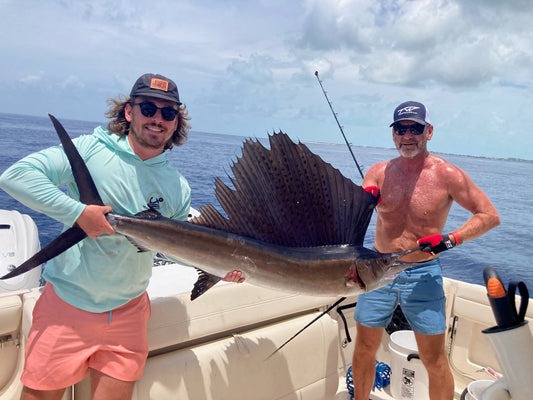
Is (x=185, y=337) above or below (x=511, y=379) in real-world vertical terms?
below

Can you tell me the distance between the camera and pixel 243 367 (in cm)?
210

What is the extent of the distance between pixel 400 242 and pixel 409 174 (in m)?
0.39

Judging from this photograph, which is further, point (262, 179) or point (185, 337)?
point (185, 337)

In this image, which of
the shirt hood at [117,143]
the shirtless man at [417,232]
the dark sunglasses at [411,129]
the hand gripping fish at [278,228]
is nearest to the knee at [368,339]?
the shirtless man at [417,232]

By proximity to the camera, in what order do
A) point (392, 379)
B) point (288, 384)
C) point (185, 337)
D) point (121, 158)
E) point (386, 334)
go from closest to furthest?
point (121, 158) → point (185, 337) → point (288, 384) → point (392, 379) → point (386, 334)

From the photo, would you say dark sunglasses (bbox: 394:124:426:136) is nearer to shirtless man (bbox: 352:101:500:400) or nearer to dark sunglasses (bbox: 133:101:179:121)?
shirtless man (bbox: 352:101:500:400)

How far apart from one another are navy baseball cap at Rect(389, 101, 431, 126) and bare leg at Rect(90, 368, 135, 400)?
184cm

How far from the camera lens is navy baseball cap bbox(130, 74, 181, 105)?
1.55 meters

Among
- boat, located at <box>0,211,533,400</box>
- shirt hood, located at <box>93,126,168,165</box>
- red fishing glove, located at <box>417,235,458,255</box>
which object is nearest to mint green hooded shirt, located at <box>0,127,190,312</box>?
shirt hood, located at <box>93,126,168,165</box>

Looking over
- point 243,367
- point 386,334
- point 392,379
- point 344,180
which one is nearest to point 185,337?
point 243,367

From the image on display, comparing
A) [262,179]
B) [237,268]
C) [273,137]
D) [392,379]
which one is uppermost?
[273,137]

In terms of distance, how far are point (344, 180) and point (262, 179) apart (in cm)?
32

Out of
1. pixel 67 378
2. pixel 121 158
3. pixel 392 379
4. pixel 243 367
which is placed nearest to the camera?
pixel 67 378

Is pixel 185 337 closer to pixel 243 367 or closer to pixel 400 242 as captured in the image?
pixel 243 367
